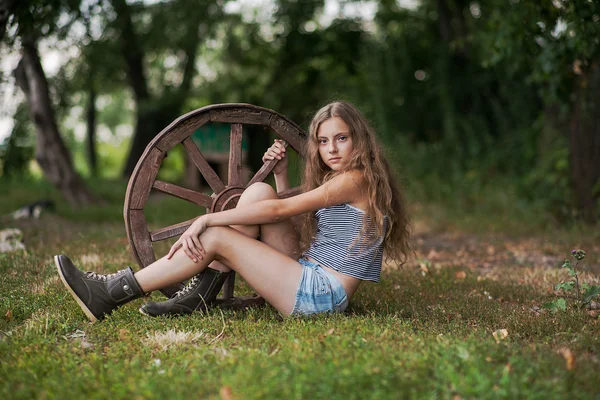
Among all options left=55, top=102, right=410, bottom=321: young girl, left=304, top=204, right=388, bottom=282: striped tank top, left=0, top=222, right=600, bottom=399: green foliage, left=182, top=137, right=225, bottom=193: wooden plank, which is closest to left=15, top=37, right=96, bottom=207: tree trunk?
left=0, top=222, right=600, bottom=399: green foliage

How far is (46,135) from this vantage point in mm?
9117

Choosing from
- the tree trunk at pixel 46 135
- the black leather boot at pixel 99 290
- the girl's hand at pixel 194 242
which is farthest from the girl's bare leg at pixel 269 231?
the tree trunk at pixel 46 135

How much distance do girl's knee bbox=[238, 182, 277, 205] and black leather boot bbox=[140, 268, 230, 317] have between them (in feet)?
1.46

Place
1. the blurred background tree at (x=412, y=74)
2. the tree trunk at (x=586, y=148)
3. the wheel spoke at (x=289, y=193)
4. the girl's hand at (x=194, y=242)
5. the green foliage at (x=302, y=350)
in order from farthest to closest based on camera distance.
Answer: the tree trunk at (x=586, y=148) < the blurred background tree at (x=412, y=74) < the wheel spoke at (x=289, y=193) < the girl's hand at (x=194, y=242) < the green foliage at (x=302, y=350)

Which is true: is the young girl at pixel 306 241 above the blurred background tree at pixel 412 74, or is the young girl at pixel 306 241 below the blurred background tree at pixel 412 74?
below

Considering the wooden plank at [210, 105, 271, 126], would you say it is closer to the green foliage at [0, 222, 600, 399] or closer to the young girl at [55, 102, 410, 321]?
the young girl at [55, 102, 410, 321]

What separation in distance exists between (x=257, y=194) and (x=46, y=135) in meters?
6.63

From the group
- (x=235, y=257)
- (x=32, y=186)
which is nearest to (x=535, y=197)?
(x=235, y=257)

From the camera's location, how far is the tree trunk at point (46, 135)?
29.0ft

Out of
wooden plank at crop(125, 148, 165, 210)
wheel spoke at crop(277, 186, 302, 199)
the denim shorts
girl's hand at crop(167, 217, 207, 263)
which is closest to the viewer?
girl's hand at crop(167, 217, 207, 263)

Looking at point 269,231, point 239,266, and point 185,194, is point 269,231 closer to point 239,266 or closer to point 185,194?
point 239,266

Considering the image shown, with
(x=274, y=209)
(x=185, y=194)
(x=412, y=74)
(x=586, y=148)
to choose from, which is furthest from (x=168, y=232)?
(x=412, y=74)

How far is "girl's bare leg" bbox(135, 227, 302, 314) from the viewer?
11.1 feet

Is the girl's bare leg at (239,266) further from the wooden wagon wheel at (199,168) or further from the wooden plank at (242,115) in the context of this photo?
the wooden plank at (242,115)
